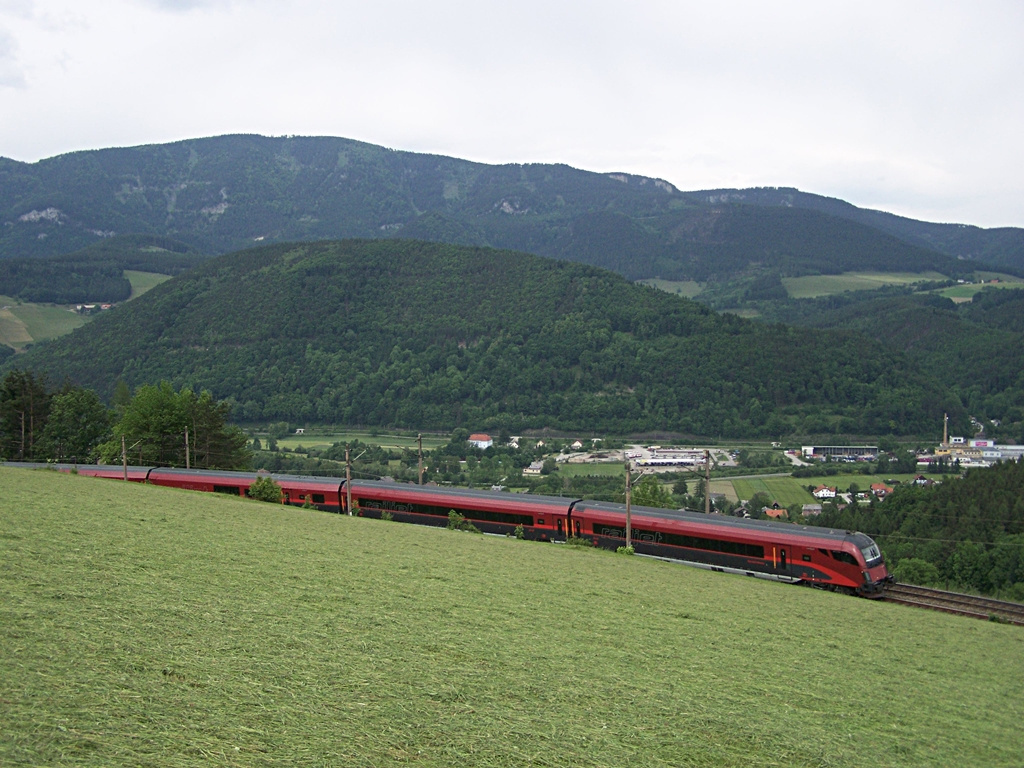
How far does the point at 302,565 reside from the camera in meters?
20.6

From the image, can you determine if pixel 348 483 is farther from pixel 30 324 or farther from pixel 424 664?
pixel 30 324

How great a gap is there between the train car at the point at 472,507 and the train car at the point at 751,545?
146cm

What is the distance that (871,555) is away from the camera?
32.1 metres

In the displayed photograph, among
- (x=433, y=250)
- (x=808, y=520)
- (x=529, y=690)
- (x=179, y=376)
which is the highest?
(x=433, y=250)

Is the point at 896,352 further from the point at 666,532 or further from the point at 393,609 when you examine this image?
the point at 393,609

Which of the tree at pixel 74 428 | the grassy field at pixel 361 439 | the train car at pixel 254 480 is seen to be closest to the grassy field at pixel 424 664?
the train car at pixel 254 480

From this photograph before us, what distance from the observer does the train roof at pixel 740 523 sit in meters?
32.8

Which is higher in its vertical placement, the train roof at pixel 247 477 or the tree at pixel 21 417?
the tree at pixel 21 417

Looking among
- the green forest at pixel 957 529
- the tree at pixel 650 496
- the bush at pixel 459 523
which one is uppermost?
the bush at pixel 459 523

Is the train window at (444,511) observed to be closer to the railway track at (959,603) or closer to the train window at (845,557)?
the train window at (845,557)

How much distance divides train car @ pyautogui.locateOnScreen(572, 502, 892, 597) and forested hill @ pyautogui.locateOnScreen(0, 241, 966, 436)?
8400 cm

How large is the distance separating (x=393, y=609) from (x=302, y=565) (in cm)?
448

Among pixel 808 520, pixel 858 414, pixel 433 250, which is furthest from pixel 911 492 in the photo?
pixel 433 250

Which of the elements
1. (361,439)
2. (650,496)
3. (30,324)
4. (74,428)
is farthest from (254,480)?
(30,324)
